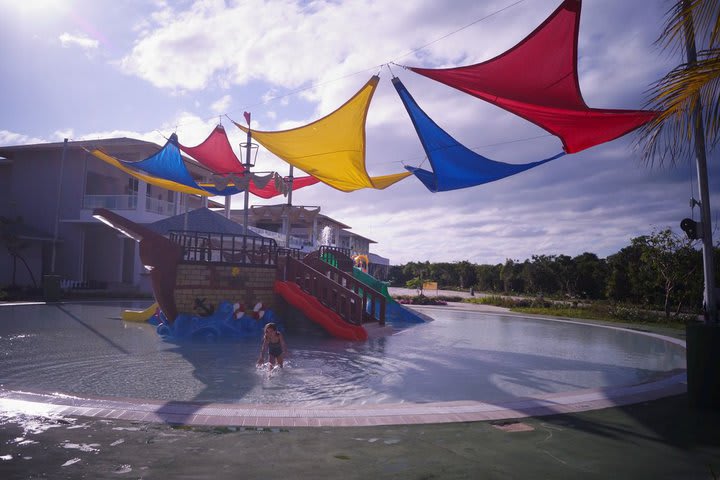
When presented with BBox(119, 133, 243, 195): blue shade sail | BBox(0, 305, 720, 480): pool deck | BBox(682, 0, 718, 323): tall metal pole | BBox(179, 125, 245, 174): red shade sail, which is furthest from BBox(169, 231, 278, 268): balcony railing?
BBox(682, 0, 718, 323): tall metal pole

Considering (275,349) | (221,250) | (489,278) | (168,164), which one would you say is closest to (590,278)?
(489,278)

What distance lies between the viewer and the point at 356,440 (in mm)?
4672

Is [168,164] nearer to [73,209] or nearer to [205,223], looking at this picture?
[205,223]

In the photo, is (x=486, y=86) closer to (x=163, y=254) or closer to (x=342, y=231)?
(x=163, y=254)

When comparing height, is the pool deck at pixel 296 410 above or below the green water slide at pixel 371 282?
below

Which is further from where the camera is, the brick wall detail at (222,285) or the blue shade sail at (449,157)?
the brick wall detail at (222,285)

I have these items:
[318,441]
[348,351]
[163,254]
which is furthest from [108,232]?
[318,441]

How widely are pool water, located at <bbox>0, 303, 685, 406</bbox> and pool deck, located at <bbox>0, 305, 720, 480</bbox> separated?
38.2 inches

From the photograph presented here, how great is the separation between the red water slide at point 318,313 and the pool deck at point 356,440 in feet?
23.4

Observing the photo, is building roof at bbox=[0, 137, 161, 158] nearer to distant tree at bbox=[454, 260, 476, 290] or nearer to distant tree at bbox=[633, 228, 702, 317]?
distant tree at bbox=[633, 228, 702, 317]

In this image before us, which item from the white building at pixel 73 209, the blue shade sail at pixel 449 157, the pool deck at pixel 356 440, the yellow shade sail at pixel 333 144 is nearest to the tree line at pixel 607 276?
the blue shade sail at pixel 449 157

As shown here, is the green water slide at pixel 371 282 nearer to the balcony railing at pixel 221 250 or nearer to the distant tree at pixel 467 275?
the balcony railing at pixel 221 250

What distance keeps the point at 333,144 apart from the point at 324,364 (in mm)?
6135

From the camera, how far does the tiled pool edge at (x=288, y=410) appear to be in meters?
5.20
